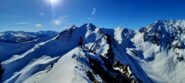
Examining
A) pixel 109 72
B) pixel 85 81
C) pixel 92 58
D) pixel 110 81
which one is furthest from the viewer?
pixel 92 58

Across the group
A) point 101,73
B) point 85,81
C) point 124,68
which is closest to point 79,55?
point 101,73

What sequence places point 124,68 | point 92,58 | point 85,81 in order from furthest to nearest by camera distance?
1. point 124,68
2. point 92,58
3. point 85,81

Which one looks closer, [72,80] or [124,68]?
[72,80]

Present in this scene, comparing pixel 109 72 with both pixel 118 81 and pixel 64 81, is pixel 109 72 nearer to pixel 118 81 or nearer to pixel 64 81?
pixel 118 81

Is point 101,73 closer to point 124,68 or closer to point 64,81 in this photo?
point 64,81

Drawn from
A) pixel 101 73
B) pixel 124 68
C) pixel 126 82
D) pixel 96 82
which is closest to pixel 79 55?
pixel 101 73

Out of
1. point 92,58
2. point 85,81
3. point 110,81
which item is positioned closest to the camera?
point 85,81

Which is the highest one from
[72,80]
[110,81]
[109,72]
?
[109,72]

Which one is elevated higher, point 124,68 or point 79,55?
point 124,68

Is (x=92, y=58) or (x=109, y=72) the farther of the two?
(x=92, y=58)
